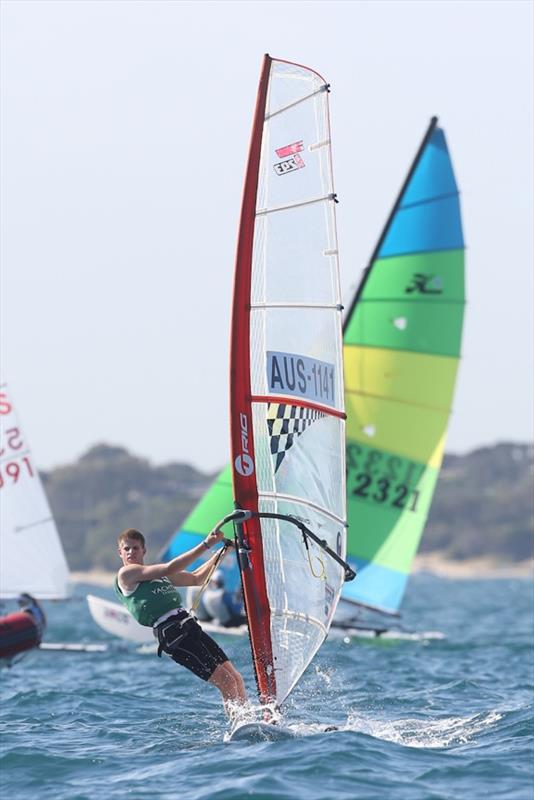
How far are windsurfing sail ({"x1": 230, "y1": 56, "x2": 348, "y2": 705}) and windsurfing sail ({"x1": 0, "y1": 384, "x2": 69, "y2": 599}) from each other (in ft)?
27.4

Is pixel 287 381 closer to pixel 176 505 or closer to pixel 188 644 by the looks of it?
pixel 188 644

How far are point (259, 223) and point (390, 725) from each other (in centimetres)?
320

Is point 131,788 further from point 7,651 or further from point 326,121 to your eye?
point 7,651

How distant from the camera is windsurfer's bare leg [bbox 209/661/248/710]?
351 inches

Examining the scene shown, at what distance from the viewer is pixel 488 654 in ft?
56.5

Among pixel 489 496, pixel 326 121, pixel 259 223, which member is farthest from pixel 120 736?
pixel 489 496

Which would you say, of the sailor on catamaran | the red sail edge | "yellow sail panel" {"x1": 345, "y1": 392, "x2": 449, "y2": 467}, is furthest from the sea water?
"yellow sail panel" {"x1": 345, "y1": 392, "x2": 449, "y2": 467}

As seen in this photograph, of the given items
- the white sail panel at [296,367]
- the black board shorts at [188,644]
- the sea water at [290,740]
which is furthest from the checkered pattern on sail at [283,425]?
the sea water at [290,740]

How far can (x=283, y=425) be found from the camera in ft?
30.3

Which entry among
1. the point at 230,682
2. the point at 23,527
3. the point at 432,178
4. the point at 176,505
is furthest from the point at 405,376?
the point at 176,505

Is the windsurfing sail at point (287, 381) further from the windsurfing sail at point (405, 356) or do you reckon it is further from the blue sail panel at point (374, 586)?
the blue sail panel at point (374, 586)

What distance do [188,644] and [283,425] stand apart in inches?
55.7

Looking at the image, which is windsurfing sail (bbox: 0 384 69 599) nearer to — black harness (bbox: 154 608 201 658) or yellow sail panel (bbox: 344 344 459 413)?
yellow sail panel (bbox: 344 344 459 413)

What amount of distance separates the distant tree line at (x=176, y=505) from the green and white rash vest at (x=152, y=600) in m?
96.2
